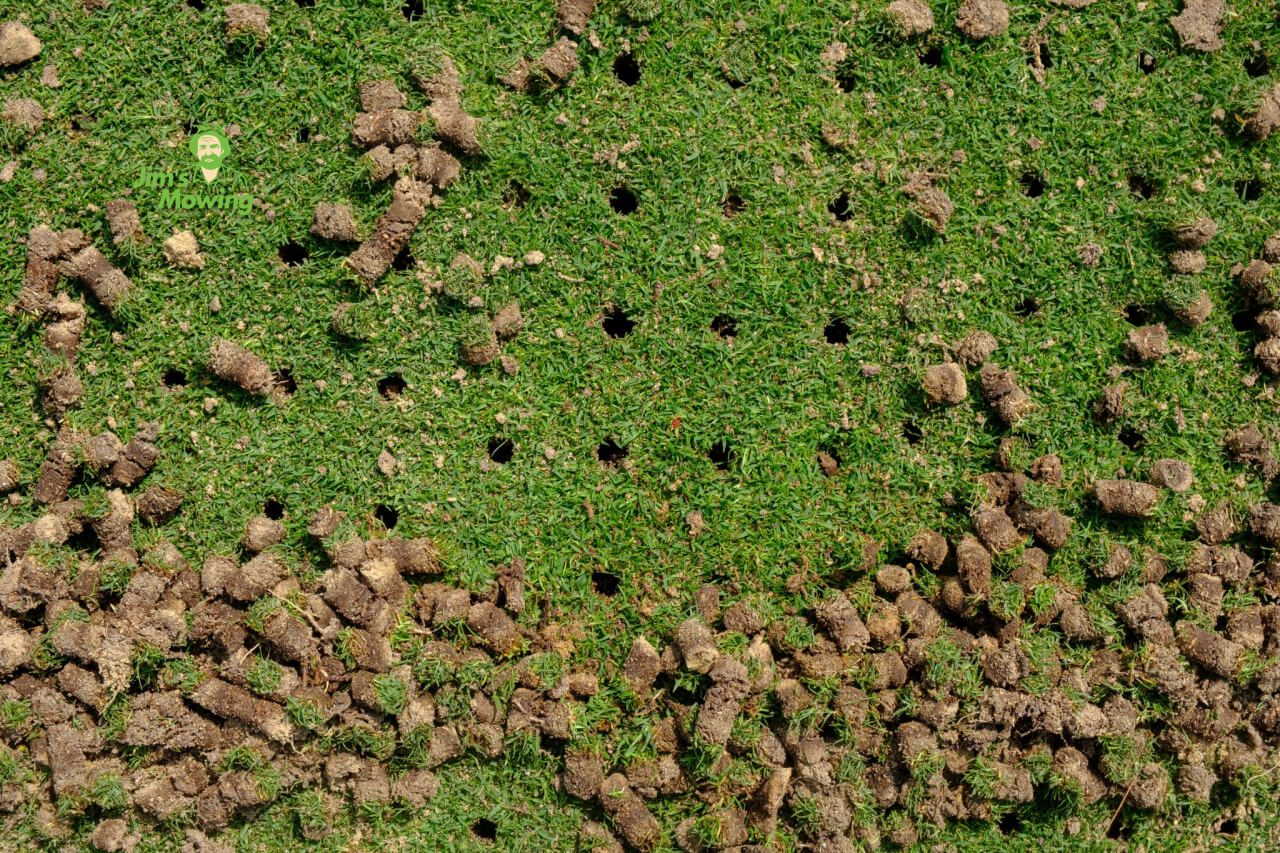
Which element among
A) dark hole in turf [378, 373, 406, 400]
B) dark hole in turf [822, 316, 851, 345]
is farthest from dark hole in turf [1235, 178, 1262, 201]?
dark hole in turf [378, 373, 406, 400]

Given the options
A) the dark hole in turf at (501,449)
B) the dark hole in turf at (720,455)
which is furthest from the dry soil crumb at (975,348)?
the dark hole in turf at (501,449)

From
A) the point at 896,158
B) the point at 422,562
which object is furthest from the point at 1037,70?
the point at 422,562

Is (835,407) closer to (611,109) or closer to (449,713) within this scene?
(611,109)

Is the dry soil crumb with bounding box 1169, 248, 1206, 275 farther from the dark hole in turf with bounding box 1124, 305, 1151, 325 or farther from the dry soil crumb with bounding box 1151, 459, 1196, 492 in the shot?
the dry soil crumb with bounding box 1151, 459, 1196, 492

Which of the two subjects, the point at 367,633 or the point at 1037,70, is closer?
the point at 367,633

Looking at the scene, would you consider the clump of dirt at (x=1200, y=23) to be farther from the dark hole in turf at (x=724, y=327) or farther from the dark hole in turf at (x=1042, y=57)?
the dark hole in turf at (x=724, y=327)
